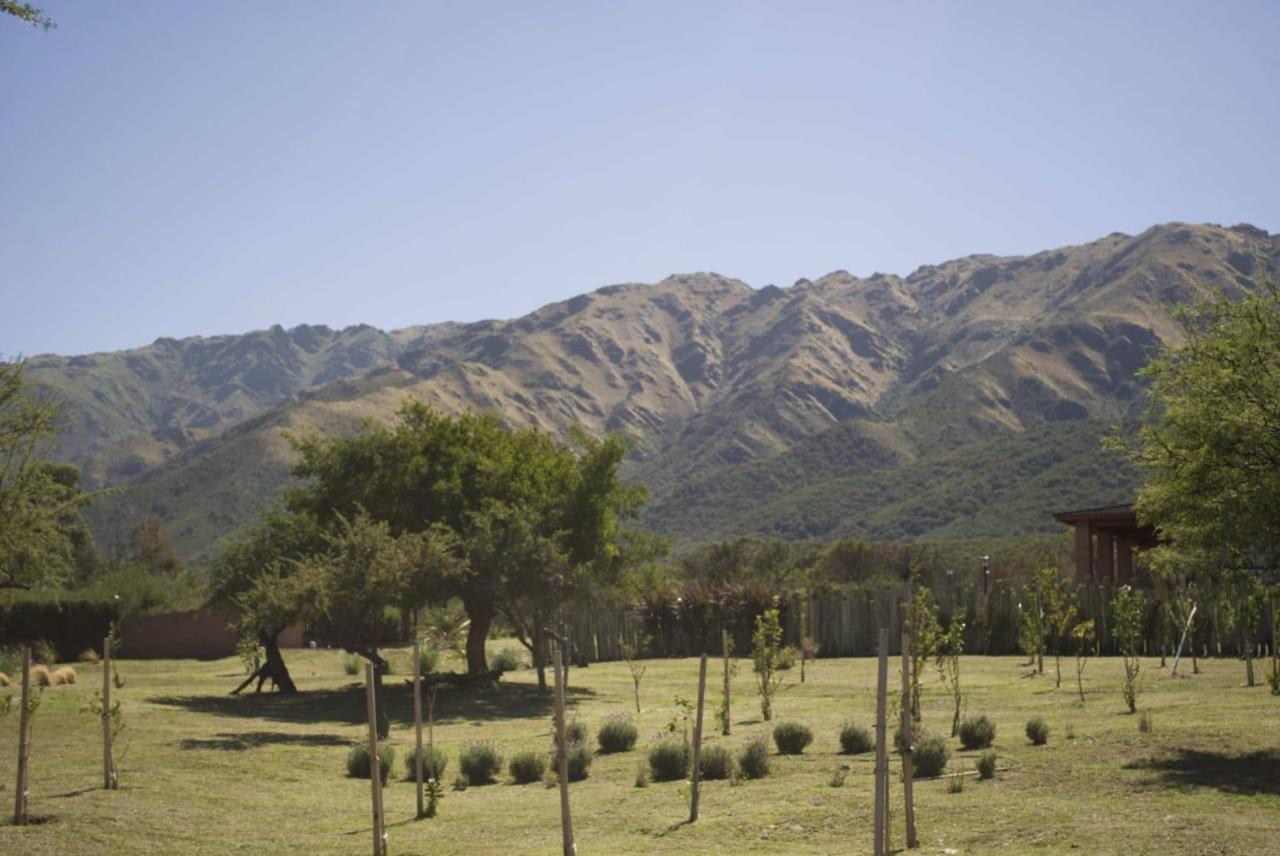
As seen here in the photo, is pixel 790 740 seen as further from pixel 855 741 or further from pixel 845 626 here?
pixel 845 626

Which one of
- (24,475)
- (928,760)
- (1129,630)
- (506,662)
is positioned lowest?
(506,662)

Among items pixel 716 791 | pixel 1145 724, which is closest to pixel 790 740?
pixel 716 791

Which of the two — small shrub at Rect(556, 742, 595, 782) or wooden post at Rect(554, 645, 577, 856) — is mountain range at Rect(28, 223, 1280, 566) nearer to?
small shrub at Rect(556, 742, 595, 782)

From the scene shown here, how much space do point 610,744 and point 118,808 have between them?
23.6 feet

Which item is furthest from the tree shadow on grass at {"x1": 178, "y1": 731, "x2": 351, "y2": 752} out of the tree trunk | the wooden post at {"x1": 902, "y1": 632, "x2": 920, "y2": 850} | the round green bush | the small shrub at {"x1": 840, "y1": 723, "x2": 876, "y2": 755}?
the wooden post at {"x1": 902, "y1": 632, "x2": 920, "y2": 850}

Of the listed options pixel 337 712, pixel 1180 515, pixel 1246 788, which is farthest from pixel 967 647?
pixel 1246 788

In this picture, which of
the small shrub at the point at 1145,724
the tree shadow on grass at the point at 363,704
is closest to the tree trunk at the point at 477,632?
the tree shadow on grass at the point at 363,704

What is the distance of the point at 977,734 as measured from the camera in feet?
54.1

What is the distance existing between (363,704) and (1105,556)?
26.4 m

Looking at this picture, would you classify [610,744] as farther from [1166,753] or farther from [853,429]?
[853,429]

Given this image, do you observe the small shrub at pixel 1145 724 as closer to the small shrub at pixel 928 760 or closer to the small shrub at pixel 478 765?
the small shrub at pixel 928 760

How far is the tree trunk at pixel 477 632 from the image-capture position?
30516 mm

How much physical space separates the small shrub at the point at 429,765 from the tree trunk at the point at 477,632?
1278cm

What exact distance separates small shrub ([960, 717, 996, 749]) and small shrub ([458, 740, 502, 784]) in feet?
Result: 19.4
